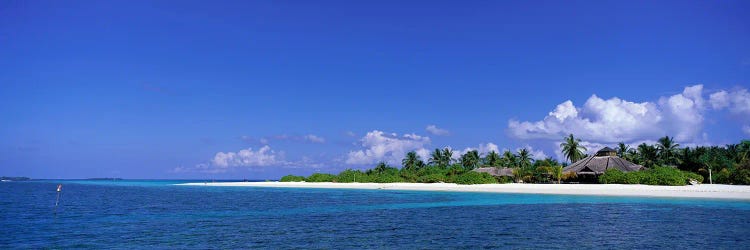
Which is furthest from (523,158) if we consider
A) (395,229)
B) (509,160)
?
(395,229)

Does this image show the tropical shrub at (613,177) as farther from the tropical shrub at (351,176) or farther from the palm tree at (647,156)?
→ the tropical shrub at (351,176)

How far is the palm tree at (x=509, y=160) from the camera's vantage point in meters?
83.4

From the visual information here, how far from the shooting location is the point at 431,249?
16.2 m

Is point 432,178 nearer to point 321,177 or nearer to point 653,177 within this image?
point 321,177

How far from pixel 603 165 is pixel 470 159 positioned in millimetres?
29747

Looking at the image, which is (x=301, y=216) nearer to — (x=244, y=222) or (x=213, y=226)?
(x=244, y=222)

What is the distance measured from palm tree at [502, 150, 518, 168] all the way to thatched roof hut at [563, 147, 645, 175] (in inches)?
702

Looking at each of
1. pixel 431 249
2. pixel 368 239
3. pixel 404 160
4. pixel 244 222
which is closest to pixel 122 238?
pixel 244 222

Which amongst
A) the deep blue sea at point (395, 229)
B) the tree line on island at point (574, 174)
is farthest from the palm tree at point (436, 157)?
the deep blue sea at point (395, 229)

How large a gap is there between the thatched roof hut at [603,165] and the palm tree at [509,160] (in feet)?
58.5

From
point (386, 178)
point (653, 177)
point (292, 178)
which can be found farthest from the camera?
point (292, 178)

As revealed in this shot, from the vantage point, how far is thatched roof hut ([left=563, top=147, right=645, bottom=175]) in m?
60.7

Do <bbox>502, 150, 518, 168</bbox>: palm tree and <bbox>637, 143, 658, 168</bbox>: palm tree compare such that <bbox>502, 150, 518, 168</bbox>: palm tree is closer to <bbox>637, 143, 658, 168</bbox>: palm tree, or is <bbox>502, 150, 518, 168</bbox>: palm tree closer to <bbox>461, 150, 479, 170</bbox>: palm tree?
<bbox>461, 150, 479, 170</bbox>: palm tree

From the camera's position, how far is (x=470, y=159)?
292 ft
